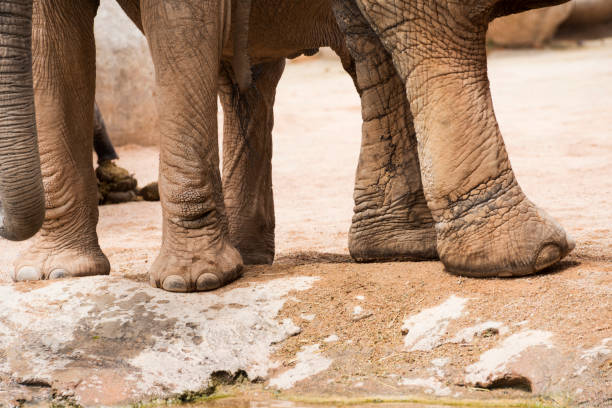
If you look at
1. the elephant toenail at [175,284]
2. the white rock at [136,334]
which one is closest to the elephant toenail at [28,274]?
the white rock at [136,334]

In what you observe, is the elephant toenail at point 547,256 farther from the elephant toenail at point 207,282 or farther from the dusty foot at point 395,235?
the elephant toenail at point 207,282

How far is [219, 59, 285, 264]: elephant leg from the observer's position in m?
4.70

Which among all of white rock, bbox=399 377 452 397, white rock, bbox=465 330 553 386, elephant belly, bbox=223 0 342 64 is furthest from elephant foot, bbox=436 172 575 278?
elephant belly, bbox=223 0 342 64

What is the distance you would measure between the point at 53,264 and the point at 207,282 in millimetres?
770

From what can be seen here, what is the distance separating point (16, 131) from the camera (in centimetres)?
286

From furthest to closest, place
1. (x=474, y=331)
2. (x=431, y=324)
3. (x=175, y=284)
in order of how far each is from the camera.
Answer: (x=175, y=284) < (x=431, y=324) < (x=474, y=331)

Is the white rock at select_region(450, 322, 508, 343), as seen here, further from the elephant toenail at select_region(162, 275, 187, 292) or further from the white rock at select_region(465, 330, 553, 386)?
the elephant toenail at select_region(162, 275, 187, 292)

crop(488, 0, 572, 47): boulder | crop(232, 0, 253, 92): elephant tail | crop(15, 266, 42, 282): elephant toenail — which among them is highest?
crop(488, 0, 572, 47): boulder

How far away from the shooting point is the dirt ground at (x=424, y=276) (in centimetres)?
Answer: 275

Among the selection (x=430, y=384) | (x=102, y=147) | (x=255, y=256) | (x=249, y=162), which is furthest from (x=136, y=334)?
(x=102, y=147)

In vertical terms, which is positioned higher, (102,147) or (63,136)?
(63,136)

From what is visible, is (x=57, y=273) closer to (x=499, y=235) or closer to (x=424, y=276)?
(x=424, y=276)

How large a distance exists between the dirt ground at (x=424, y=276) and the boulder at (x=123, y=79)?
27 centimetres

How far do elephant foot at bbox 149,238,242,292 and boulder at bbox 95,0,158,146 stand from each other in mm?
6787
